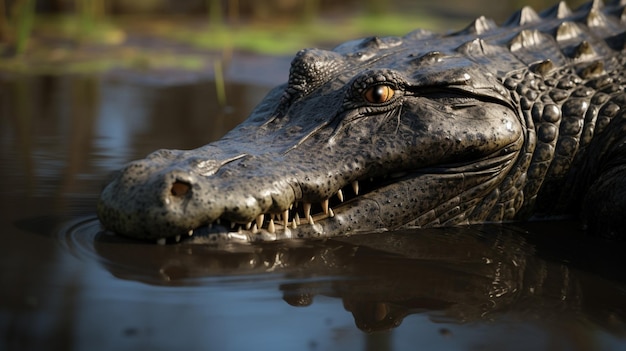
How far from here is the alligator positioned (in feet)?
12.4

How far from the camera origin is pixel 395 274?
3.67 metres

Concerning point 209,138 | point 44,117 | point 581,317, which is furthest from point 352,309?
point 44,117

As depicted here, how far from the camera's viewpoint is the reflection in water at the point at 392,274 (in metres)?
3.31

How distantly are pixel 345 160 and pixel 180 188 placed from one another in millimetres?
831

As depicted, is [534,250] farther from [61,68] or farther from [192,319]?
[61,68]

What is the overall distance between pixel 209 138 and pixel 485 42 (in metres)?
2.35

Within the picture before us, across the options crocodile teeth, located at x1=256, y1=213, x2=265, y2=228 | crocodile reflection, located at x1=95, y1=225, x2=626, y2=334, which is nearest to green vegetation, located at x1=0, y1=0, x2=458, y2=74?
crocodile teeth, located at x1=256, y1=213, x2=265, y2=228

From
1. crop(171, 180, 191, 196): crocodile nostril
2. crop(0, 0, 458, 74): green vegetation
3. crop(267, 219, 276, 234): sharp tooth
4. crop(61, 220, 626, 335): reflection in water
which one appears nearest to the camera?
crop(61, 220, 626, 335): reflection in water

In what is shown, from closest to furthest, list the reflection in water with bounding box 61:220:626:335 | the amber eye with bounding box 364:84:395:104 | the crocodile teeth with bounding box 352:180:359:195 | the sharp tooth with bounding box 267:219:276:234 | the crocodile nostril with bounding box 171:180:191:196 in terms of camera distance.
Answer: the reflection in water with bounding box 61:220:626:335
the crocodile nostril with bounding box 171:180:191:196
the sharp tooth with bounding box 267:219:276:234
the crocodile teeth with bounding box 352:180:359:195
the amber eye with bounding box 364:84:395:104

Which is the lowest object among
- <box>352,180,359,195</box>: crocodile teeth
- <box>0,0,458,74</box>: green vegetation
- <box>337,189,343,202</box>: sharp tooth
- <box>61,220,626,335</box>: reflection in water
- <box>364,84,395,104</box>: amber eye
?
<box>0,0,458,74</box>: green vegetation

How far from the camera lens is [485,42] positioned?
4.91 metres

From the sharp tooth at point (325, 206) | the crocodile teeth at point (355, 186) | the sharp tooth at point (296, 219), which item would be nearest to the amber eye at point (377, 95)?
the crocodile teeth at point (355, 186)

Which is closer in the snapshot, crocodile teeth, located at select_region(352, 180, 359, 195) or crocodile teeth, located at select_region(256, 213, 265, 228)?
crocodile teeth, located at select_region(256, 213, 265, 228)

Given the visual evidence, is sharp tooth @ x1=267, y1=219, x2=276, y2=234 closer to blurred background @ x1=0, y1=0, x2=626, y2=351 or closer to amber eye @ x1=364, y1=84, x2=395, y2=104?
blurred background @ x1=0, y1=0, x2=626, y2=351
